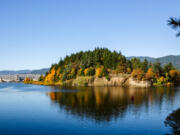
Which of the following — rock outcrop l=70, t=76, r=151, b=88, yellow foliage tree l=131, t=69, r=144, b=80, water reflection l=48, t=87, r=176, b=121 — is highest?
yellow foliage tree l=131, t=69, r=144, b=80

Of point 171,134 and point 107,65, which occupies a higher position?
point 107,65

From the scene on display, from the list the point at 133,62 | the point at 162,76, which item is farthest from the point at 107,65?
the point at 162,76

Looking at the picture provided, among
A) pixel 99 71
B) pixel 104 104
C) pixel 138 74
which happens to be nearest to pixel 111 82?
pixel 99 71

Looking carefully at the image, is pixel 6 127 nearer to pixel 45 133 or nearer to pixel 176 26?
pixel 45 133

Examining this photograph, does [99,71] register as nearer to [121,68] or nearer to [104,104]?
[121,68]

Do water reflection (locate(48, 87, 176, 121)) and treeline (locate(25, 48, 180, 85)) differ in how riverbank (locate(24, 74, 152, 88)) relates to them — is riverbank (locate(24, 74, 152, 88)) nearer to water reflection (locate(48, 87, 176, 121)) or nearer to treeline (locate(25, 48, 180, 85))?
treeline (locate(25, 48, 180, 85))

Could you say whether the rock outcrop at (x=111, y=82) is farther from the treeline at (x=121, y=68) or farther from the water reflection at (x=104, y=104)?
the water reflection at (x=104, y=104)

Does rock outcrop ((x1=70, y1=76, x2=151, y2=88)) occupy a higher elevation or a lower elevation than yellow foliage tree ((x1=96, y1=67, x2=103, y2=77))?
lower

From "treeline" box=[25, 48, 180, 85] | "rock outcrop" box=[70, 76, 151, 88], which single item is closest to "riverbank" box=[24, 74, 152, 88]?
"rock outcrop" box=[70, 76, 151, 88]

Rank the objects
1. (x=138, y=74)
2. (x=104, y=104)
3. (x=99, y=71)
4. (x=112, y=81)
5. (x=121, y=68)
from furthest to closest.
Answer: (x=99, y=71), (x=121, y=68), (x=112, y=81), (x=138, y=74), (x=104, y=104)

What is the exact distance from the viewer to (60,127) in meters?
40.5

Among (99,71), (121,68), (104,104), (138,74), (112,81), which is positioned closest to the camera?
(104,104)

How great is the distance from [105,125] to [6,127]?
18790mm

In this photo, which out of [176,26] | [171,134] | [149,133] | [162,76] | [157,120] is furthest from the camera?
[162,76]
